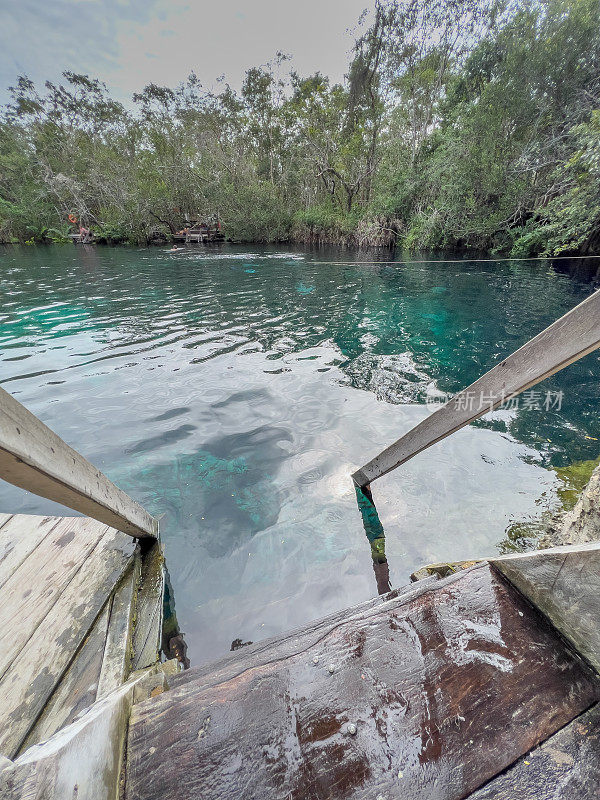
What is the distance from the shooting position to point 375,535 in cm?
300

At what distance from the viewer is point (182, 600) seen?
8.29 feet

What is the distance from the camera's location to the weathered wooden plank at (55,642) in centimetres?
141

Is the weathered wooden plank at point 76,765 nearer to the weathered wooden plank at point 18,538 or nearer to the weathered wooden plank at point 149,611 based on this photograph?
the weathered wooden plank at point 149,611

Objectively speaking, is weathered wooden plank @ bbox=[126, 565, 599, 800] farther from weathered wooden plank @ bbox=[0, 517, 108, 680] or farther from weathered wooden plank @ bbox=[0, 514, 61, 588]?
weathered wooden plank @ bbox=[0, 514, 61, 588]

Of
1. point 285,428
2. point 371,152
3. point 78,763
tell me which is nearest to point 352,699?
point 78,763

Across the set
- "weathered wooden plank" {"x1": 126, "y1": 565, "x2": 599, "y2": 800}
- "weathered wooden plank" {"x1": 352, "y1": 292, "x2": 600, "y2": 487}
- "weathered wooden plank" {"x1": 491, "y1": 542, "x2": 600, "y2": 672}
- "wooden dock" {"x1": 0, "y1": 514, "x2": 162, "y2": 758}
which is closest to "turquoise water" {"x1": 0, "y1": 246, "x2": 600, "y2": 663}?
"wooden dock" {"x1": 0, "y1": 514, "x2": 162, "y2": 758}

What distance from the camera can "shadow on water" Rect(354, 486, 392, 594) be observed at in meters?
2.65

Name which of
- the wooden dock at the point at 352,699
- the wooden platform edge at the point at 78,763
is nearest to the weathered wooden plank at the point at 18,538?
the wooden dock at the point at 352,699

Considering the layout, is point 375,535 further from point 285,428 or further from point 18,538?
point 18,538

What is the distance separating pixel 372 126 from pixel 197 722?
35277 mm

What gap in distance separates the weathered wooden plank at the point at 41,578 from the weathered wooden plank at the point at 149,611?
42 centimetres

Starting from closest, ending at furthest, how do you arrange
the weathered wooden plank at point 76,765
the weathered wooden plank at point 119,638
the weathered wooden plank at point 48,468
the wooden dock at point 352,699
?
the weathered wooden plank at point 76,765 → the wooden dock at point 352,699 → the weathered wooden plank at point 48,468 → the weathered wooden plank at point 119,638

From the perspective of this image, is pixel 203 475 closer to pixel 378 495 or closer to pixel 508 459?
pixel 378 495

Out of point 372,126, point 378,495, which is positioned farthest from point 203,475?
point 372,126
